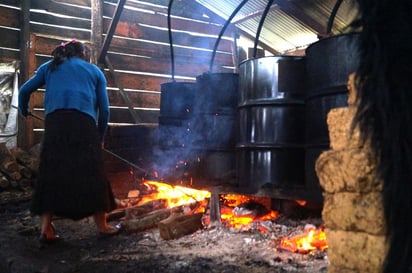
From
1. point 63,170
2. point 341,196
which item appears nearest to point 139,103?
point 63,170

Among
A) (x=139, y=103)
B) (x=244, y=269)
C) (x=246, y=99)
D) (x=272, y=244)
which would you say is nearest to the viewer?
(x=244, y=269)

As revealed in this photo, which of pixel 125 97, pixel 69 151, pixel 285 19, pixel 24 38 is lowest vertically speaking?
pixel 69 151

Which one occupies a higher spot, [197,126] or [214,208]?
[197,126]

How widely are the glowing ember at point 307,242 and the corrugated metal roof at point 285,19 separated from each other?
514cm

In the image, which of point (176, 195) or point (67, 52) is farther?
point (176, 195)

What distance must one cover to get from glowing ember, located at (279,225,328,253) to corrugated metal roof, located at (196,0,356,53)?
5.14 metres

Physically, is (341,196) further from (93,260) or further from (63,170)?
(63,170)

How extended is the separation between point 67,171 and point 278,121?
2213 millimetres

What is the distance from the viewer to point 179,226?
382 centimetres

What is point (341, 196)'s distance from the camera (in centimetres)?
197

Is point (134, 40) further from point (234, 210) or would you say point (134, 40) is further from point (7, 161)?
point (234, 210)

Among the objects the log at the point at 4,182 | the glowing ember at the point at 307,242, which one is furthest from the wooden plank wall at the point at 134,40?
the glowing ember at the point at 307,242

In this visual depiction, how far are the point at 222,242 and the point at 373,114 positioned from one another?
7.19 feet

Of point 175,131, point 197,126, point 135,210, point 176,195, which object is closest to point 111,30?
point 175,131
